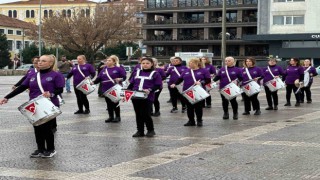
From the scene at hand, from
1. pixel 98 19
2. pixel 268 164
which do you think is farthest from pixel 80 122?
pixel 98 19

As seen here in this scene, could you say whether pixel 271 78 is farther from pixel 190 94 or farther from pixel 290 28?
pixel 290 28

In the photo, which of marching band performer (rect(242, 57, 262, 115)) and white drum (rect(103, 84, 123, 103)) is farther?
marching band performer (rect(242, 57, 262, 115))

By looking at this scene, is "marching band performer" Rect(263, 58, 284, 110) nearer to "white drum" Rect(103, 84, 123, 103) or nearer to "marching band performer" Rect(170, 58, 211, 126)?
"marching band performer" Rect(170, 58, 211, 126)

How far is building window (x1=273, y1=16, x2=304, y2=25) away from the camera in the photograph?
7131 centimetres

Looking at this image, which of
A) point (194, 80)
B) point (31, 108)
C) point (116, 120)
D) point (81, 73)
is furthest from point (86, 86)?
point (31, 108)

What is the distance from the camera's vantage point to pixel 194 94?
14375 mm

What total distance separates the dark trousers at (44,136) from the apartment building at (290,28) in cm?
6177

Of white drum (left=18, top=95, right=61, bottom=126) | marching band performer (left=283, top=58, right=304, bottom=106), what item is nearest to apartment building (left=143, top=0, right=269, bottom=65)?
marching band performer (left=283, top=58, right=304, bottom=106)

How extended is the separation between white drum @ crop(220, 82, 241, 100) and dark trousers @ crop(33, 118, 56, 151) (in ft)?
22.8

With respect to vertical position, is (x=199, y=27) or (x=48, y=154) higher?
(x=199, y=27)

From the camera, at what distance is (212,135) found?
1302cm

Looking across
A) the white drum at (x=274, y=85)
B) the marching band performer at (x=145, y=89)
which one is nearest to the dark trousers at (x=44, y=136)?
the marching band performer at (x=145, y=89)

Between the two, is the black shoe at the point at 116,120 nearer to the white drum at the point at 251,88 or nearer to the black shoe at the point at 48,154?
the white drum at the point at 251,88

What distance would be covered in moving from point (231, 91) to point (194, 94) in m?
2.10
